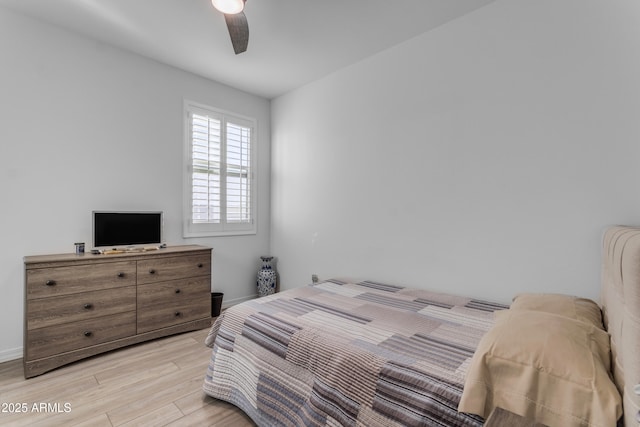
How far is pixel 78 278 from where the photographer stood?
7.89 feet

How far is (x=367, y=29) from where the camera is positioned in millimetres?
2646

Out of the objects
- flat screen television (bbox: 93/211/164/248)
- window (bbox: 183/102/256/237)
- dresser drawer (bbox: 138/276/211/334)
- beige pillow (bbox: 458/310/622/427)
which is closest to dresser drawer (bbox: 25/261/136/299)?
dresser drawer (bbox: 138/276/211/334)

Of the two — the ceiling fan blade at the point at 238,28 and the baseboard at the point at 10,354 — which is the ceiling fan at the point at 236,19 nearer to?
the ceiling fan blade at the point at 238,28

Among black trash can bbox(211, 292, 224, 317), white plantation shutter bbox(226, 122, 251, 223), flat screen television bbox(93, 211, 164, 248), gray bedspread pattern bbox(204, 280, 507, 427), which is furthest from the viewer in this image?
white plantation shutter bbox(226, 122, 251, 223)

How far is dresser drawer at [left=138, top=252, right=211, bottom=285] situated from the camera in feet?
9.11

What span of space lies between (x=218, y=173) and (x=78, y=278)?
1799mm

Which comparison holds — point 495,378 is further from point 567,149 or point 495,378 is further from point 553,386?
point 567,149

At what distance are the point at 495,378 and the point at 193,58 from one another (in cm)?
360

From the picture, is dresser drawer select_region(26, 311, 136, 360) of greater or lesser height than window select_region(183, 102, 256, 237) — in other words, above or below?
below

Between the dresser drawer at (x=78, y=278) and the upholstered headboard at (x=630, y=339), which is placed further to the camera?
the dresser drawer at (x=78, y=278)

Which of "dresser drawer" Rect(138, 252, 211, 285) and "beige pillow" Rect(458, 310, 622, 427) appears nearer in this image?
"beige pillow" Rect(458, 310, 622, 427)

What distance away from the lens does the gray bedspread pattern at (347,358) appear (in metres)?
1.22

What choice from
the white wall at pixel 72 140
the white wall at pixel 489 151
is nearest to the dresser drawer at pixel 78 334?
the white wall at pixel 72 140

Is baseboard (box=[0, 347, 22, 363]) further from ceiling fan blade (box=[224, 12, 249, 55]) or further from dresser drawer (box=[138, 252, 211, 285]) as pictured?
ceiling fan blade (box=[224, 12, 249, 55])
